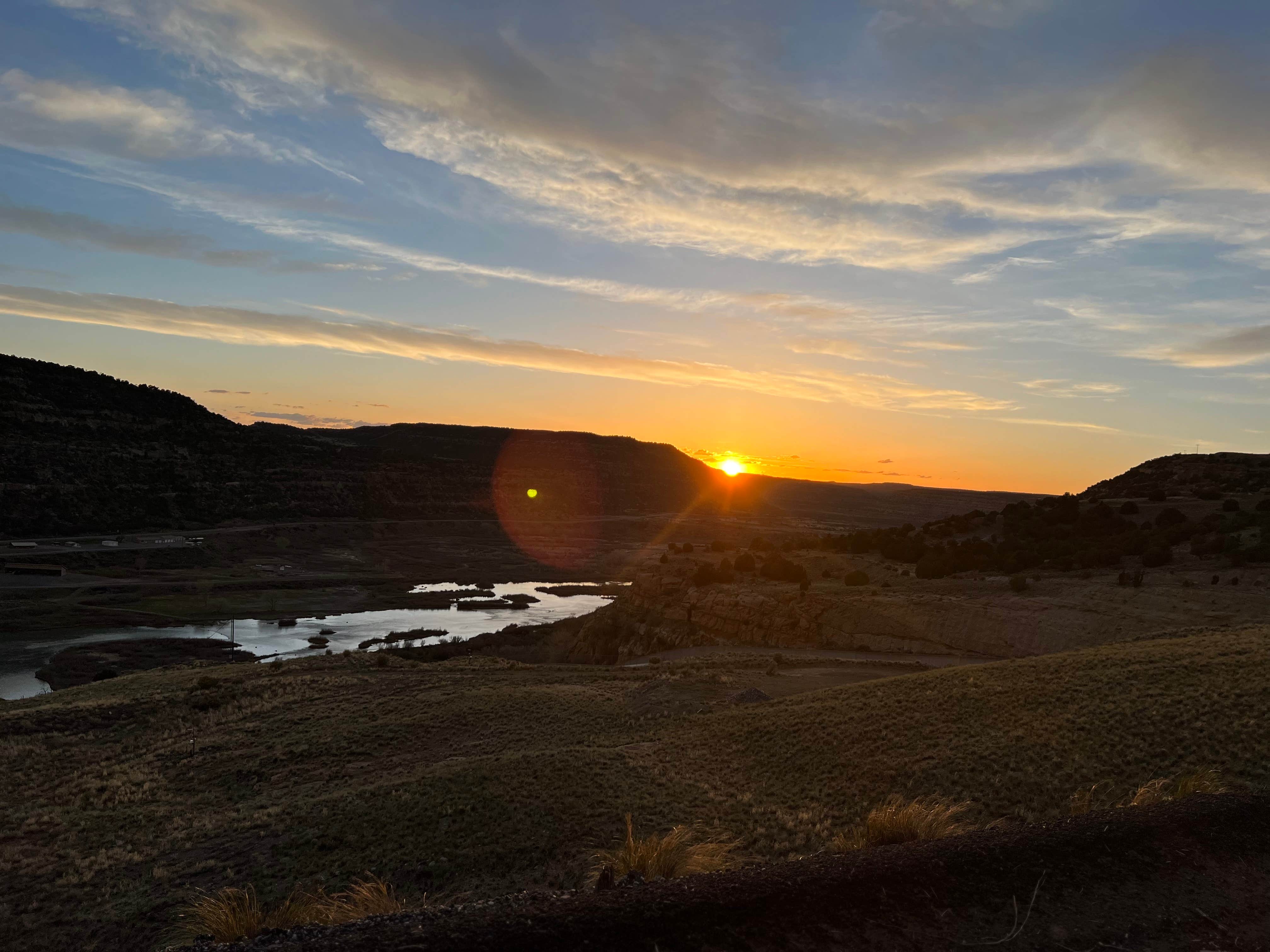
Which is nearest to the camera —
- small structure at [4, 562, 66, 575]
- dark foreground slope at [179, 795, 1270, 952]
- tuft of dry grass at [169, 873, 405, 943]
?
dark foreground slope at [179, 795, 1270, 952]

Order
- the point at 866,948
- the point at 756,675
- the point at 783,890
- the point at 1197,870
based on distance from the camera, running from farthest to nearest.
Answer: the point at 756,675
the point at 1197,870
the point at 783,890
the point at 866,948

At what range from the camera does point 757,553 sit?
202 ft

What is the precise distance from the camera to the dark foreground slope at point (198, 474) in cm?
8756

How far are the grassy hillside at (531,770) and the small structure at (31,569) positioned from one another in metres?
46.4

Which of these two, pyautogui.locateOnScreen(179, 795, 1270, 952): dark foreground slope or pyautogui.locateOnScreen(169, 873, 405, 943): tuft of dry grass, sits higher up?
pyautogui.locateOnScreen(179, 795, 1270, 952): dark foreground slope

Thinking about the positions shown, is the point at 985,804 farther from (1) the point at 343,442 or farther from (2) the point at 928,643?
(1) the point at 343,442

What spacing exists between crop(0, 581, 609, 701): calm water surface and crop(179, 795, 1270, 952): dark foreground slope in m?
41.9

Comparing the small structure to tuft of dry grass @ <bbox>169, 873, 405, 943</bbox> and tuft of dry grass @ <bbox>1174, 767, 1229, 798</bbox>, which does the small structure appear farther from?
tuft of dry grass @ <bbox>1174, 767, 1229, 798</bbox>

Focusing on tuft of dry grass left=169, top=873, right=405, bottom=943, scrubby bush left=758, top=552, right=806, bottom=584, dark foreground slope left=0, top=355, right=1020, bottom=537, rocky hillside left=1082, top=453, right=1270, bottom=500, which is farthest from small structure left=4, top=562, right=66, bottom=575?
rocky hillside left=1082, top=453, right=1270, bottom=500

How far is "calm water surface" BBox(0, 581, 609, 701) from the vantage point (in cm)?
4406

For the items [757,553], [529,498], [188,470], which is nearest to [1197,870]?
[757,553]

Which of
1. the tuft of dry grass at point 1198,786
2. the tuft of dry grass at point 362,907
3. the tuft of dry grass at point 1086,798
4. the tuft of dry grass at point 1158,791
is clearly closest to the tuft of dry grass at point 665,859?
the tuft of dry grass at point 362,907

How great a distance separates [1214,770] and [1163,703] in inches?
161

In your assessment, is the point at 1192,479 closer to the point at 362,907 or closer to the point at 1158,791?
the point at 1158,791
